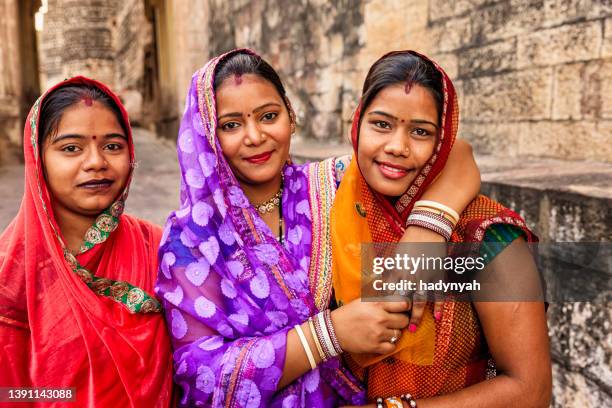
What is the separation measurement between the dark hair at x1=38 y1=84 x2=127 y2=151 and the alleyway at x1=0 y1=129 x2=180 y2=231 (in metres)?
2.64

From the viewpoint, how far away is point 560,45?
2631 millimetres

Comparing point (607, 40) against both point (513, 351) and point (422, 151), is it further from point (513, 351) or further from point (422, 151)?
point (513, 351)

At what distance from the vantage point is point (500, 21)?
9.75ft

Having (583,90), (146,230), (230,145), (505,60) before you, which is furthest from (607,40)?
(146,230)

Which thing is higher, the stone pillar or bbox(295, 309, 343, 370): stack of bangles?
the stone pillar

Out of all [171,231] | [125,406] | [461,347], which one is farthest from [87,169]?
[461,347]

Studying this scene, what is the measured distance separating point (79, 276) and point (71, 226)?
0.18 m

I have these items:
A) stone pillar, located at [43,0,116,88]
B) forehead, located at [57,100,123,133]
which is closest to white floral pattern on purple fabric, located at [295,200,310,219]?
forehead, located at [57,100,123,133]

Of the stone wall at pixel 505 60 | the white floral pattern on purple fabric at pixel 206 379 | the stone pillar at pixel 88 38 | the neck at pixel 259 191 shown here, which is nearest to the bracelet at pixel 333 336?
the white floral pattern on purple fabric at pixel 206 379

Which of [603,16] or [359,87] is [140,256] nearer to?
[603,16]

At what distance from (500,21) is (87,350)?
276cm

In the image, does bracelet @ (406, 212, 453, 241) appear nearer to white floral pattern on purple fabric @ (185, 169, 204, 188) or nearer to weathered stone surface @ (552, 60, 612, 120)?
white floral pattern on purple fabric @ (185, 169, 204, 188)

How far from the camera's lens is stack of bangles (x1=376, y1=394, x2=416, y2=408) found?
4.21ft

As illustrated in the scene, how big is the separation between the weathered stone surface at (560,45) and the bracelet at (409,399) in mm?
2016
